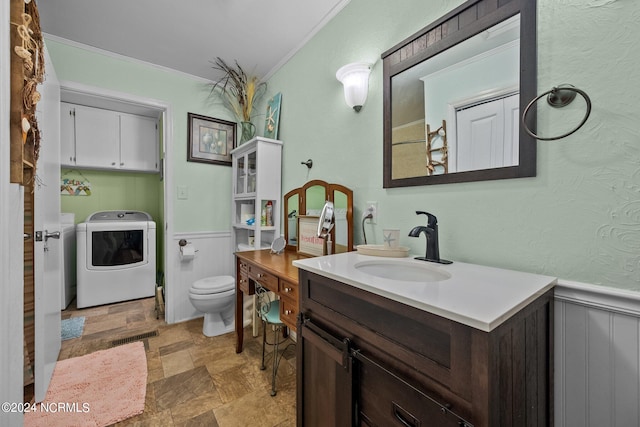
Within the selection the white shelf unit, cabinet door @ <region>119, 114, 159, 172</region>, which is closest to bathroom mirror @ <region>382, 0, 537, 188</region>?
the white shelf unit

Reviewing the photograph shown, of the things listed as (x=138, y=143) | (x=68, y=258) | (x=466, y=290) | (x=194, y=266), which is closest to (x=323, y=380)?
(x=466, y=290)

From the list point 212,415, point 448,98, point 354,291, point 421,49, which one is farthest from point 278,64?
point 212,415

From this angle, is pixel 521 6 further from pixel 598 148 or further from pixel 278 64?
pixel 278 64

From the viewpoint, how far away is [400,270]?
1.14m

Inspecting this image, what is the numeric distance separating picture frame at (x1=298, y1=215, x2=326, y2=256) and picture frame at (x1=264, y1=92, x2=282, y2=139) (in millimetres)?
964

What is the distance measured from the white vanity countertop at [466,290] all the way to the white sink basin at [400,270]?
0.06 meters

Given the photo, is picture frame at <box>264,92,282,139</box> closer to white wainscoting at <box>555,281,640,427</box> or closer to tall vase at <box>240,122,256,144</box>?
tall vase at <box>240,122,256,144</box>

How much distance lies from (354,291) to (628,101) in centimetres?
96

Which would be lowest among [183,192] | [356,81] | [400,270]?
[400,270]

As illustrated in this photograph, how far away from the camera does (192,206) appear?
2.64 metres

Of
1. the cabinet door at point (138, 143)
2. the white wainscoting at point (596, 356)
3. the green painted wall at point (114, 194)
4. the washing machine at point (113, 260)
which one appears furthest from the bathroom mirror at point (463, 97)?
the green painted wall at point (114, 194)

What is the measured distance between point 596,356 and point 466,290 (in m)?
0.49

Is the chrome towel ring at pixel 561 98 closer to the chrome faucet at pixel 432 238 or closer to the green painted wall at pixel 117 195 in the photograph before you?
the chrome faucet at pixel 432 238

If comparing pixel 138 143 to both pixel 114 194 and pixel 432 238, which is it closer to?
pixel 114 194
